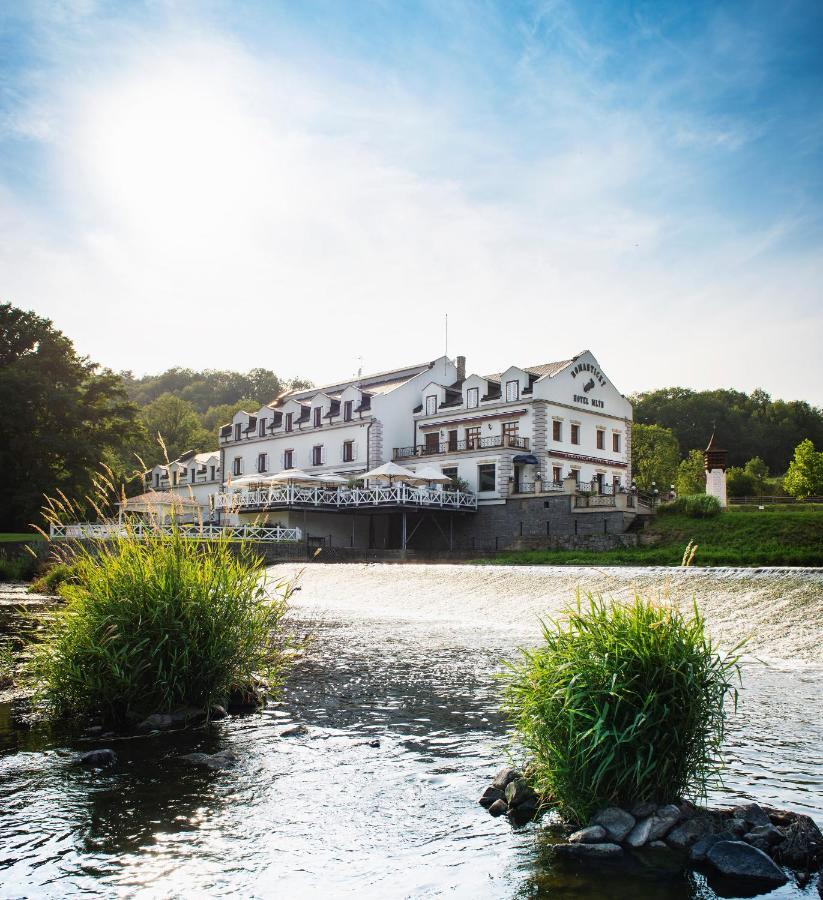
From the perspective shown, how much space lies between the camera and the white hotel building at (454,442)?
4062 cm

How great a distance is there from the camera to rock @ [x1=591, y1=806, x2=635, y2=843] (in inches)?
212

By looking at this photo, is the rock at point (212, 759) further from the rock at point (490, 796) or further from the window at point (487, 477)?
the window at point (487, 477)

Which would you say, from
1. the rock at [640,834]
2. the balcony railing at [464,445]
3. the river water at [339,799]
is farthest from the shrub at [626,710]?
the balcony railing at [464,445]

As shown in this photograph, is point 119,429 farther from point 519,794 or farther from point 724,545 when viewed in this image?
point 519,794

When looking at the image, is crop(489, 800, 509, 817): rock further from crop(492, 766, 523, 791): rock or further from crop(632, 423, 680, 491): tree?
crop(632, 423, 680, 491): tree

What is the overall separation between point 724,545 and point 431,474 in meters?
15.2

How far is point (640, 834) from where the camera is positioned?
5.38 metres

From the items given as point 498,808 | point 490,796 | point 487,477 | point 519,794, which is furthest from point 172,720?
point 487,477

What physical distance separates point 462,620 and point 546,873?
52.6 ft

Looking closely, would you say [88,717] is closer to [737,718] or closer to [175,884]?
[175,884]

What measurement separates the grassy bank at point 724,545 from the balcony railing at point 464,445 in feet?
28.9

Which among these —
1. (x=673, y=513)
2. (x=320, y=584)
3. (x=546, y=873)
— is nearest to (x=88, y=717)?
(x=546, y=873)

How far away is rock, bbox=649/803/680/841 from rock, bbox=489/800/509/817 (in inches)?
45.4

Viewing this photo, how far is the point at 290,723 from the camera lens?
346 inches
